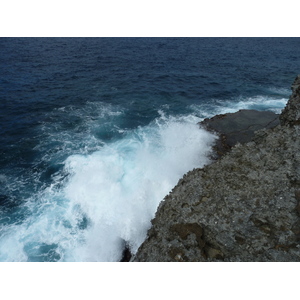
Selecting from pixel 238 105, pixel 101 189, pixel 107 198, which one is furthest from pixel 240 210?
pixel 238 105

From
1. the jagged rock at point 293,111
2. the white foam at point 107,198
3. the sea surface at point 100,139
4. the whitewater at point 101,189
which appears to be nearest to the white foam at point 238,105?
the sea surface at point 100,139

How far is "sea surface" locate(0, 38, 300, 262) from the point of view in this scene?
1762 centimetres

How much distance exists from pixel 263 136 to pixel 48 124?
91.4 feet

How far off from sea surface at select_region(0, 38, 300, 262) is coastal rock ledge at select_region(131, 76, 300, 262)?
746 centimetres

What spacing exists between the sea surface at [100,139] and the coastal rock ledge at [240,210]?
24.5 ft

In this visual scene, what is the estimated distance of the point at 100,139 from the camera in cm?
2797

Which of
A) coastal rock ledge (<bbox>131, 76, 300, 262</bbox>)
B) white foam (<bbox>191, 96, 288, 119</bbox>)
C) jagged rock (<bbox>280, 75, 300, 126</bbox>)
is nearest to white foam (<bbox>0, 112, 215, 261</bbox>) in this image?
white foam (<bbox>191, 96, 288, 119</bbox>)

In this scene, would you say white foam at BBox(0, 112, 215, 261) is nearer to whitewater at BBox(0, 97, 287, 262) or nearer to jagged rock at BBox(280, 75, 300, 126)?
whitewater at BBox(0, 97, 287, 262)

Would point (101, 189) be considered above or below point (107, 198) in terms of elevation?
above

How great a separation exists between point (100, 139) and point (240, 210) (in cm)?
2145

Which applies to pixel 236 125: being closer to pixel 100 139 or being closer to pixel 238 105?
pixel 238 105

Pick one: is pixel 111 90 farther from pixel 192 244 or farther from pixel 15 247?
pixel 192 244

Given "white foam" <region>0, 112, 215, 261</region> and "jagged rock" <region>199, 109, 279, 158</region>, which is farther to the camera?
"jagged rock" <region>199, 109, 279, 158</region>

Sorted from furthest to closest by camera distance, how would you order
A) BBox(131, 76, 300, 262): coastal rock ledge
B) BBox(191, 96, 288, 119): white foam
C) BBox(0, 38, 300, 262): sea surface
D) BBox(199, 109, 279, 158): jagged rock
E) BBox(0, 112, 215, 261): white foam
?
BBox(191, 96, 288, 119): white foam < BBox(199, 109, 279, 158): jagged rock < BBox(0, 38, 300, 262): sea surface < BBox(0, 112, 215, 261): white foam < BBox(131, 76, 300, 262): coastal rock ledge
